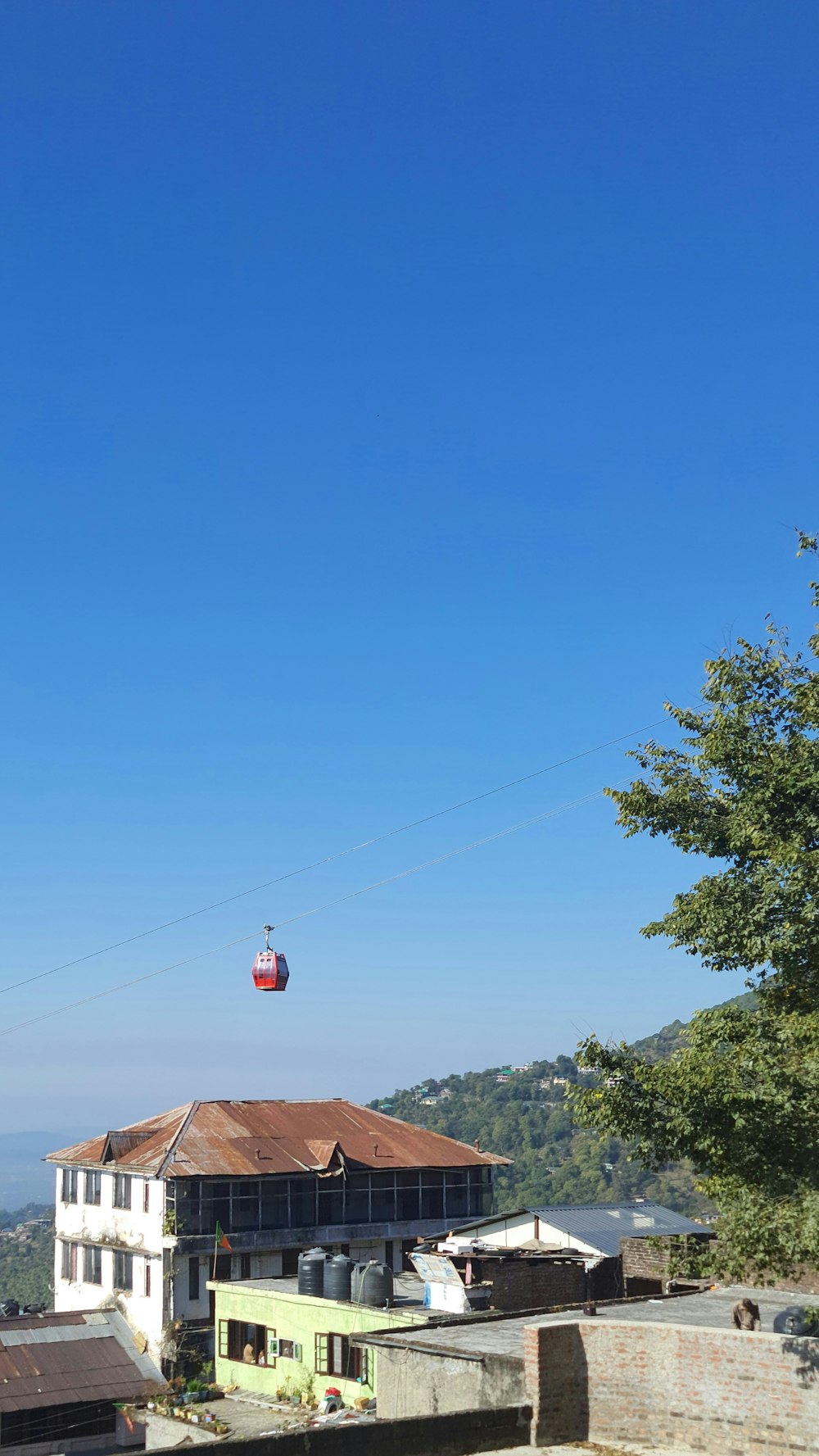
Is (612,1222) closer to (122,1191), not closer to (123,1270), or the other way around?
(123,1270)

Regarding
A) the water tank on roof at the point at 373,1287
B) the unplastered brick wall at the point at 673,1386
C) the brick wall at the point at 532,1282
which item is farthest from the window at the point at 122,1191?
the unplastered brick wall at the point at 673,1386

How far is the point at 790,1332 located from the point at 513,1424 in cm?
427

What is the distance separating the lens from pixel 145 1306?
50.0m

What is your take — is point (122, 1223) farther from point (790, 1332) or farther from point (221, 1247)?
point (790, 1332)

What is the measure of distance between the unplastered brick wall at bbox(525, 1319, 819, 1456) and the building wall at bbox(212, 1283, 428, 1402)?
11867mm

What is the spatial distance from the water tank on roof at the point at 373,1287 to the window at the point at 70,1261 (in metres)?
26.7

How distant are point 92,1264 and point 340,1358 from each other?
26075mm

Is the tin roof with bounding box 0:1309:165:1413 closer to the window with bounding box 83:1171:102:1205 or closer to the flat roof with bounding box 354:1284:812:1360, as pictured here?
the window with bounding box 83:1171:102:1205

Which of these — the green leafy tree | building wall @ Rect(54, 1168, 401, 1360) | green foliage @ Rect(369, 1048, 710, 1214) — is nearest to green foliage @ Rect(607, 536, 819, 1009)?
the green leafy tree

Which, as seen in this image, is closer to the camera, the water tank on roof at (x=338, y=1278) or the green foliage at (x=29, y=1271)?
the water tank on roof at (x=338, y=1278)

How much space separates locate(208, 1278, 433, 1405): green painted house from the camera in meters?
31.9

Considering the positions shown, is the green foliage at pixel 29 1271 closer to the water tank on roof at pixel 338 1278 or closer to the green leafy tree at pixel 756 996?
the water tank on roof at pixel 338 1278

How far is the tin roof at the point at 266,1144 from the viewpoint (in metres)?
53.0

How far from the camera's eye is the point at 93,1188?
5656 centimetres
